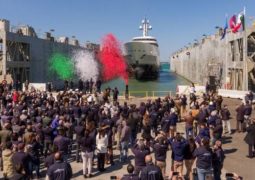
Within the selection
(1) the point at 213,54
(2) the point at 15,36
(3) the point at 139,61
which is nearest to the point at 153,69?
(3) the point at 139,61

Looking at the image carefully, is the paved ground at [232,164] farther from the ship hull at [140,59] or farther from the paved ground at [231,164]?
the ship hull at [140,59]

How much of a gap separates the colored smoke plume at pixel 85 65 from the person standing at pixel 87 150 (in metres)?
54.9

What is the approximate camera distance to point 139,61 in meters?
84.6

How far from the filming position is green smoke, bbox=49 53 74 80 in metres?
53.9

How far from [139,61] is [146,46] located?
4.12m

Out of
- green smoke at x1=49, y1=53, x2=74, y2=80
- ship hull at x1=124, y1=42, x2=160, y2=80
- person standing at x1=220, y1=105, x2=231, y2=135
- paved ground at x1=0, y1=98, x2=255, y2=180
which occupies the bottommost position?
paved ground at x1=0, y1=98, x2=255, y2=180

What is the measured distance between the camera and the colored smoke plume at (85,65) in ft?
228

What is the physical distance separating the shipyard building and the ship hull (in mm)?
29063

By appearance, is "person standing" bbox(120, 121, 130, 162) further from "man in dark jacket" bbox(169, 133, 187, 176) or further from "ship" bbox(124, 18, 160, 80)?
"ship" bbox(124, 18, 160, 80)

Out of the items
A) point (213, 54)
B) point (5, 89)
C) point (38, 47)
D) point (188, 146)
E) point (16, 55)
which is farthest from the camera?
point (213, 54)

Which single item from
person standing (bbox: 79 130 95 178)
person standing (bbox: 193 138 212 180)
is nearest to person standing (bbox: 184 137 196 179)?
person standing (bbox: 193 138 212 180)

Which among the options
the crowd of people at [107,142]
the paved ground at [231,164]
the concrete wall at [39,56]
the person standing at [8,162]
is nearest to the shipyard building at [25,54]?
the concrete wall at [39,56]

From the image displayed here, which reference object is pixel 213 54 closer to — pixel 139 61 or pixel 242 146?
pixel 139 61

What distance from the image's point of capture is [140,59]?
8450 cm
